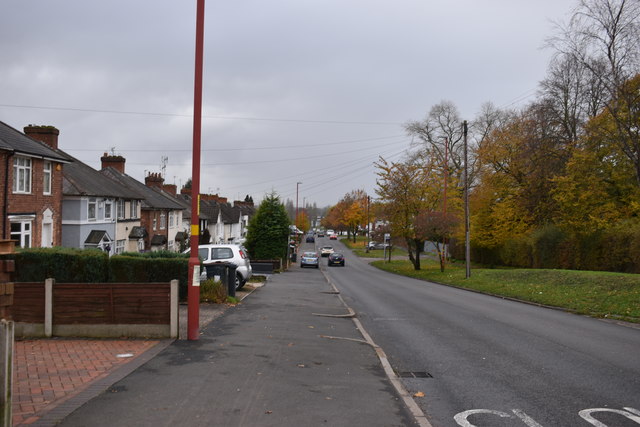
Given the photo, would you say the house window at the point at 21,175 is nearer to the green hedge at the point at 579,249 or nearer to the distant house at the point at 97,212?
the distant house at the point at 97,212

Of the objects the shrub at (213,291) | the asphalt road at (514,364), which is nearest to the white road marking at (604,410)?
the asphalt road at (514,364)

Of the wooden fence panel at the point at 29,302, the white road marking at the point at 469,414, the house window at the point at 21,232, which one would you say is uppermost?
the house window at the point at 21,232

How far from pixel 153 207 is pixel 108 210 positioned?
28.3 ft

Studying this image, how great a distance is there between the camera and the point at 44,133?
2967 centimetres

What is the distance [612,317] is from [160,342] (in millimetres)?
13069

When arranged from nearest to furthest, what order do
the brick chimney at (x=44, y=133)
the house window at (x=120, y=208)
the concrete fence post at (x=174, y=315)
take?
the concrete fence post at (x=174, y=315) → the brick chimney at (x=44, y=133) → the house window at (x=120, y=208)

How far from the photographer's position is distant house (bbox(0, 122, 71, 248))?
71.8 ft

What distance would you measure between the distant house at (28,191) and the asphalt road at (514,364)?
15702 millimetres

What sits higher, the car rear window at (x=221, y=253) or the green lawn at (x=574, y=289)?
the car rear window at (x=221, y=253)

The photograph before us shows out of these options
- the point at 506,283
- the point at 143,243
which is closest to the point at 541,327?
the point at 506,283

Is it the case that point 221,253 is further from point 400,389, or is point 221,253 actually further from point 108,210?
point 108,210

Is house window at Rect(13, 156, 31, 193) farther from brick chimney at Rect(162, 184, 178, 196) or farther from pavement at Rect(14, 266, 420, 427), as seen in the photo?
→ brick chimney at Rect(162, 184, 178, 196)

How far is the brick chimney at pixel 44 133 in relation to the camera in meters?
29.5

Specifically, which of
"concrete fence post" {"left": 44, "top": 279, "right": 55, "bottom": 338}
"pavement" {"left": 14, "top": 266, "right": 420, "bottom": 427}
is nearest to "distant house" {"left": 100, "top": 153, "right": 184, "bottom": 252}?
"concrete fence post" {"left": 44, "top": 279, "right": 55, "bottom": 338}
